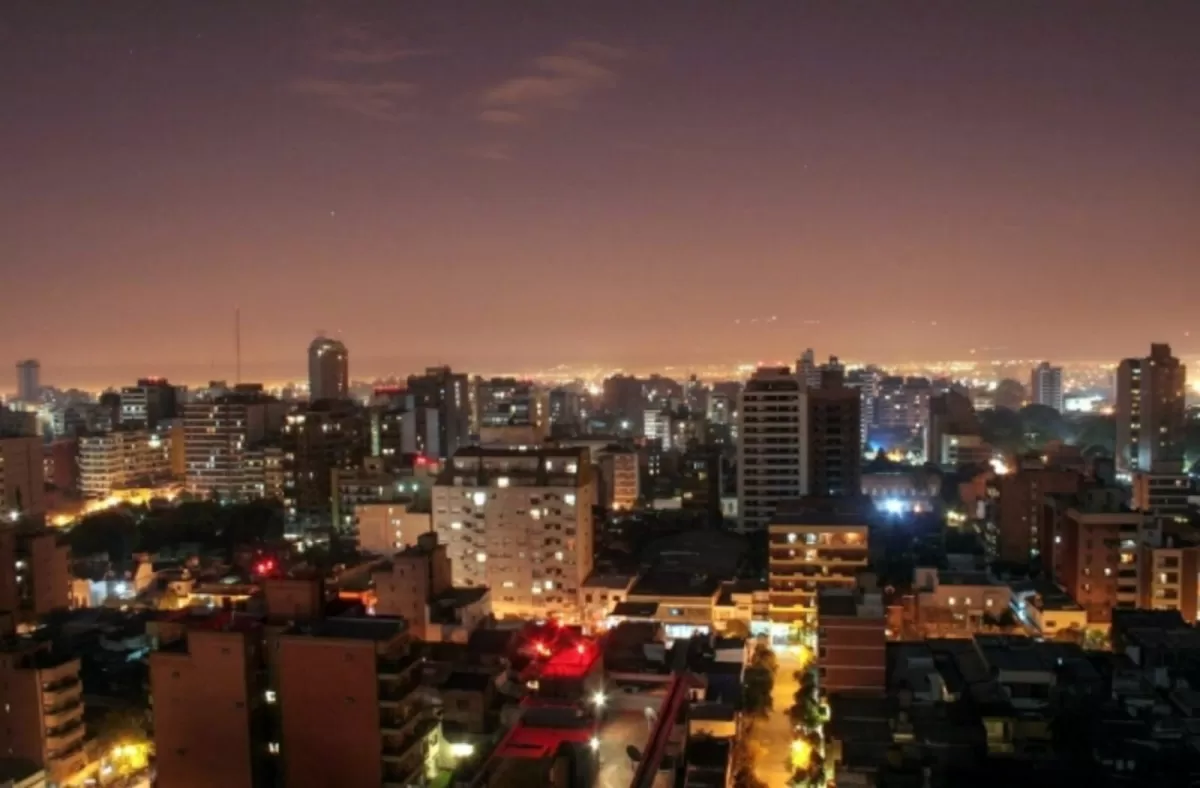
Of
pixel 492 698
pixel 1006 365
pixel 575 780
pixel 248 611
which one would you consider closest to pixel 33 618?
pixel 248 611

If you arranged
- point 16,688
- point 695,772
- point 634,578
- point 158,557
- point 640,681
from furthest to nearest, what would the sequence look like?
point 158,557
point 634,578
point 640,681
point 16,688
point 695,772

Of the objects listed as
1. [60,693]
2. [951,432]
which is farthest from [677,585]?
[951,432]

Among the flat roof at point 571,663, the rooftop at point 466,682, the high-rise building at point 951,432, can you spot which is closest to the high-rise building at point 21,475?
the rooftop at point 466,682

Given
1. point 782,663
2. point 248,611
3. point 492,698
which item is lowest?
point 782,663

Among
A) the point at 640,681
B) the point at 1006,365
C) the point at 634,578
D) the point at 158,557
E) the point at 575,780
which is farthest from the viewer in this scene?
the point at 1006,365

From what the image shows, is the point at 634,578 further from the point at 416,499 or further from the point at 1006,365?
the point at 1006,365

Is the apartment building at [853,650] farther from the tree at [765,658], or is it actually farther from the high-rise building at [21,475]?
the high-rise building at [21,475]

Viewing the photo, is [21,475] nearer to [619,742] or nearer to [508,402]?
[508,402]

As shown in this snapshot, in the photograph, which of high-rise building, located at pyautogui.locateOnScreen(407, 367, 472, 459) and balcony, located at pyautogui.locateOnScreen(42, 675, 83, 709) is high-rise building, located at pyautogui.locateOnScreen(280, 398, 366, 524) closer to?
high-rise building, located at pyautogui.locateOnScreen(407, 367, 472, 459)
